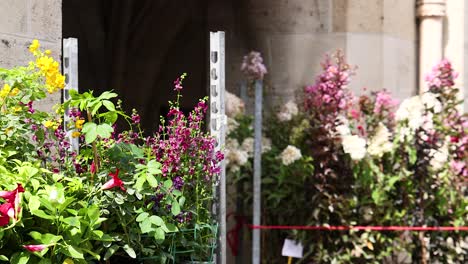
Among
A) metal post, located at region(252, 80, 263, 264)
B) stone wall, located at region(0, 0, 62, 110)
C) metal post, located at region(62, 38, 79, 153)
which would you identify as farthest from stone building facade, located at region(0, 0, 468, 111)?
metal post, located at region(62, 38, 79, 153)

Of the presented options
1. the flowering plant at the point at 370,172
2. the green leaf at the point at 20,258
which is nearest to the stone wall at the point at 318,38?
the flowering plant at the point at 370,172

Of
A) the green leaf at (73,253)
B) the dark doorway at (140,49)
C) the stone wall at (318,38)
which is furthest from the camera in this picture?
the dark doorway at (140,49)

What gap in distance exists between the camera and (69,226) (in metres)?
2.24

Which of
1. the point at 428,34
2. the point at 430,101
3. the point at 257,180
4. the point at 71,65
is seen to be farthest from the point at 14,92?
the point at 428,34

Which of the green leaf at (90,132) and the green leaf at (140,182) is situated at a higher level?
the green leaf at (90,132)

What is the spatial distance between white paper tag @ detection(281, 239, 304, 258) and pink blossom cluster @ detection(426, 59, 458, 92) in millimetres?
1217

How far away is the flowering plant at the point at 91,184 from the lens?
221 centimetres

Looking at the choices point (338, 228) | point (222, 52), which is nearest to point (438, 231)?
point (338, 228)

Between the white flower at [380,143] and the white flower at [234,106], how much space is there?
2.51 ft

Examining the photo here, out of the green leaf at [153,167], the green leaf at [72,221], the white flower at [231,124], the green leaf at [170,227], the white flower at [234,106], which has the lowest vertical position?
the green leaf at [170,227]

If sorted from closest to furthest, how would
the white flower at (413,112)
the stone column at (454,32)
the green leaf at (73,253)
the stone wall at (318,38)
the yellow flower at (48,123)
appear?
the green leaf at (73,253)
the yellow flower at (48,123)
the white flower at (413,112)
the stone wall at (318,38)
the stone column at (454,32)

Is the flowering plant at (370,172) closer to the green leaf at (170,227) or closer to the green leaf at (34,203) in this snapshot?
the green leaf at (170,227)

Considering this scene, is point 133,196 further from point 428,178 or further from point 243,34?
point 243,34

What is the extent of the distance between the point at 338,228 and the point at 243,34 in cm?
155
